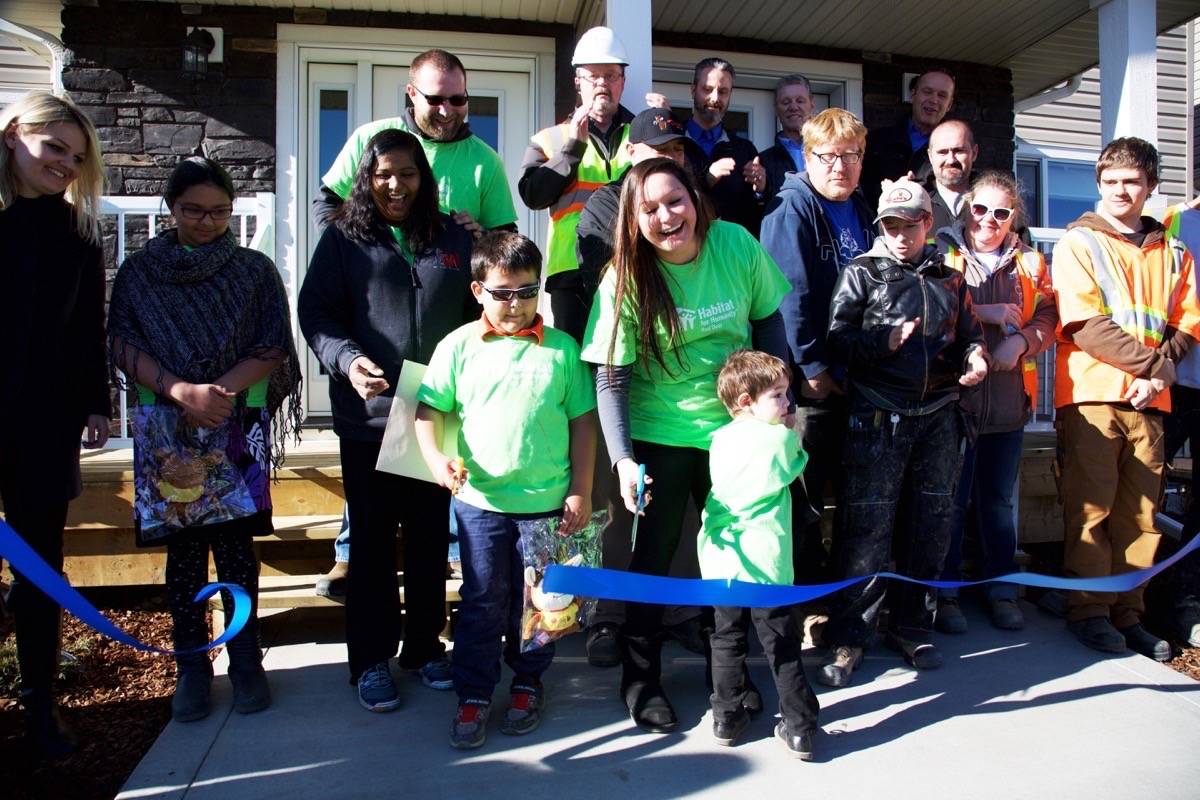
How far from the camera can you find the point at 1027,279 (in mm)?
3451

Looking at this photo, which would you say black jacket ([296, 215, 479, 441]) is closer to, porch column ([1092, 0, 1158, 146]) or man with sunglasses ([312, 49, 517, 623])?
man with sunglasses ([312, 49, 517, 623])

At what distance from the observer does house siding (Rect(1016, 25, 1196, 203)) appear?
7.91 m

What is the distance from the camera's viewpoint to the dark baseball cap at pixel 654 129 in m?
2.96

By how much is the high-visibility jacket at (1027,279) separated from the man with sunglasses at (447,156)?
168 centimetres

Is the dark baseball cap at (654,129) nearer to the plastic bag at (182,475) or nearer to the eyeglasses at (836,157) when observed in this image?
the eyeglasses at (836,157)

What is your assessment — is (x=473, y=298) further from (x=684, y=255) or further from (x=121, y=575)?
(x=121, y=575)

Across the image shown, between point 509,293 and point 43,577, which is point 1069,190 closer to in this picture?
point 509,293

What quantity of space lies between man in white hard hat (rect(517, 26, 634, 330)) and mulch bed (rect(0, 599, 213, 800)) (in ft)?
6.42

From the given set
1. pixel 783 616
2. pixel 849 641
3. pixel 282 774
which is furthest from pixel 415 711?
pixel 849 641

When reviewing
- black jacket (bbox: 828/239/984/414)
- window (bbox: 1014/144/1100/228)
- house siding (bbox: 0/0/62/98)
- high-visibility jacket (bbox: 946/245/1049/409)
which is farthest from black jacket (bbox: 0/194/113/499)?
window (bbox: 1014/144/1100/228)

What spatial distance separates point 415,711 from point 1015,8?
5.52 meters

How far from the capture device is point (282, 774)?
8.09 feet

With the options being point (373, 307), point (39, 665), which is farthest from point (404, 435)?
point (39, 665)

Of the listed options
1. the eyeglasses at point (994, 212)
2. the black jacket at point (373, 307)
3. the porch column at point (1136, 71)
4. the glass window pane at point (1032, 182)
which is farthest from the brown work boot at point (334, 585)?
the glass window pane at point (1032, 182)
